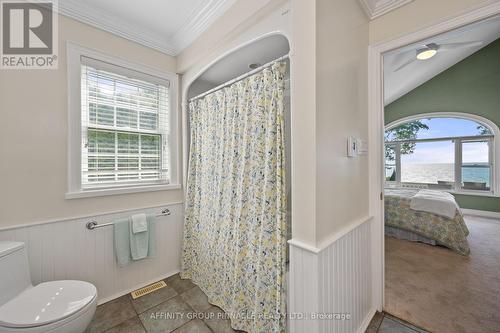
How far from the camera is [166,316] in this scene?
171 cm

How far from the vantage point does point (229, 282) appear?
5.62 feet

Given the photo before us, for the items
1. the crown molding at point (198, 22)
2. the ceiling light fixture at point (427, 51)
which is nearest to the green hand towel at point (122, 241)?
the crown molding at point (198, 22)

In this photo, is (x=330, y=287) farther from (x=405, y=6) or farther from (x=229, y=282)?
(x=405, y=6)

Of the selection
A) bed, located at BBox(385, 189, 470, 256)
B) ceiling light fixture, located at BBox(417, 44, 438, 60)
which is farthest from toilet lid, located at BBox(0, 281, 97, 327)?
ceiling light fixture, located at BBox(417, 44, 438, 60)

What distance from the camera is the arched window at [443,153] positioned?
15.1 feet

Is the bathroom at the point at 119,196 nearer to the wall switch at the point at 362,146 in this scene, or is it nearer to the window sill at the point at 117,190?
the window sill at the point at 117,190

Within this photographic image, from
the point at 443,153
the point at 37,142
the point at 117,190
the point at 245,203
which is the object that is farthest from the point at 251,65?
the point at 443,153

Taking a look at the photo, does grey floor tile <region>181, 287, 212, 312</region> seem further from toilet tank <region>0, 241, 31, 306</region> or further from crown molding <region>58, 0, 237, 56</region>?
crown molding <region>58, 0, 237, 56</region>

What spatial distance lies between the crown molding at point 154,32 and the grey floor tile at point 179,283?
254cm

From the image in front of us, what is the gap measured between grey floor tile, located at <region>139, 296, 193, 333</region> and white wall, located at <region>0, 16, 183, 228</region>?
3.34 ft

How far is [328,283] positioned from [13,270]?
204cm

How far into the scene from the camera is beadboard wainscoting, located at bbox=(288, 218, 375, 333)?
1107mm

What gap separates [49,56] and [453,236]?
5020 millimetres

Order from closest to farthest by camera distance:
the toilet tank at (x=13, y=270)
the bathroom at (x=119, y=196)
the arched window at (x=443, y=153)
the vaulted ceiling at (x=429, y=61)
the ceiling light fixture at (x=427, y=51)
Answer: the toilet tank at (x=13, y=270)
the bathroom at (x=119, y=196)
the ceiling light fixture at (x=427, y=51)
the vaulted ceiling at (x=429, y=61)
the arched window at (x=443, y=153)
